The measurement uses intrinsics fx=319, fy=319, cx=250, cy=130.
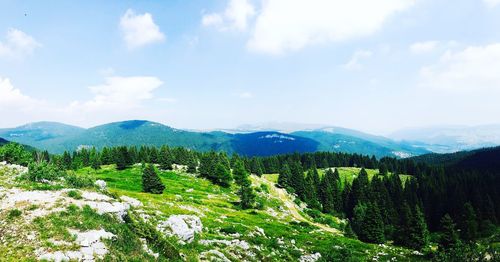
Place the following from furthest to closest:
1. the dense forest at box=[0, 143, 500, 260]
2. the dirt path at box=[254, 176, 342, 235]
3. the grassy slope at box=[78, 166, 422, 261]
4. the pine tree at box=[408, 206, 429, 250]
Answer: the dense forest at box=[0, 143, 500, 260] → the dirt path at box=[254, 176, 342, 235] → the pine tree at box=[408, 206, 429, 250] → the grassy slope at box=[78, 166, 422, 261]

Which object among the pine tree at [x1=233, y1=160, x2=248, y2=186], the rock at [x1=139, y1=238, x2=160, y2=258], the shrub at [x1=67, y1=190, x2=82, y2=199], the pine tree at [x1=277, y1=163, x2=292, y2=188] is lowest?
the pine tree at [x1=277, y1=163, x2=292, y2=188]

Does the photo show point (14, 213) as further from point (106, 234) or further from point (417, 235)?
point (417, 235)

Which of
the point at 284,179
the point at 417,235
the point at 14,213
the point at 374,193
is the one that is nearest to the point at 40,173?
the point at 14,213

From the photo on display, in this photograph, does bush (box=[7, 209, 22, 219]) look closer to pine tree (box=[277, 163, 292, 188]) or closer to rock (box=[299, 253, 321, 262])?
rock (box=[299, 253, 321, 262])

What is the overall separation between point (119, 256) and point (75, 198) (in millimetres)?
9248

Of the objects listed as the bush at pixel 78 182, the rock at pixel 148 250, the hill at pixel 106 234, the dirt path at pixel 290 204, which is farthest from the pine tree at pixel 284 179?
the rock at pixel 148 250

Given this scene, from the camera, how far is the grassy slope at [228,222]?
1569 inches

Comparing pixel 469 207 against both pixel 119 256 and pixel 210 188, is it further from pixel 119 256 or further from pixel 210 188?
pixel 119 256

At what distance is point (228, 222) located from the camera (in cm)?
5028

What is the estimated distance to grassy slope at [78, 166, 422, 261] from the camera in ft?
131

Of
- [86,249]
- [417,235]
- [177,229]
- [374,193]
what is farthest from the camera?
[374,193]

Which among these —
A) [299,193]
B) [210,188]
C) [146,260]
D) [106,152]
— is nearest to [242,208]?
[210,188]

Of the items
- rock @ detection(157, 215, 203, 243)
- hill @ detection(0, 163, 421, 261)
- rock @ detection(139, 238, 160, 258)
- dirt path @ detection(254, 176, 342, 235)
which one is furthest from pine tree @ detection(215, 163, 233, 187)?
rock @ detection(139, 238, 160, 258)

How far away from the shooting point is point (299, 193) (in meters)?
125
